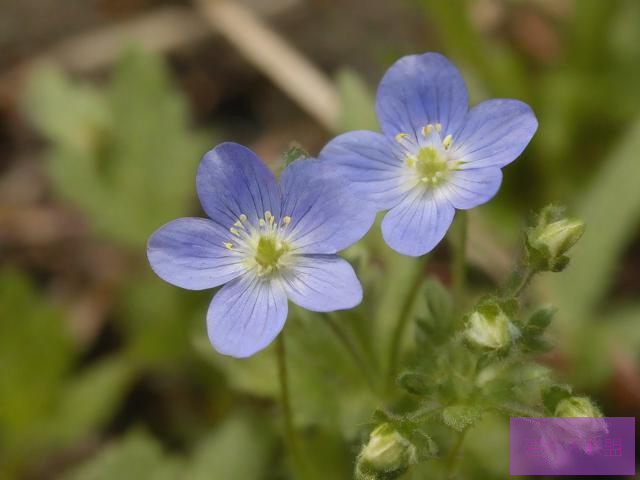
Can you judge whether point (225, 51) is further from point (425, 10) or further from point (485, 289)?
point (485, 289)

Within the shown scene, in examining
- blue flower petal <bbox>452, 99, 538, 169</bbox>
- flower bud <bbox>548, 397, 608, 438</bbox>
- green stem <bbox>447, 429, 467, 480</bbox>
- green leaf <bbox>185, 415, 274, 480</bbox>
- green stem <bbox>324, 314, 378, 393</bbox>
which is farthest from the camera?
green leaf <bbox>185, 415, 274, 480</bbox>

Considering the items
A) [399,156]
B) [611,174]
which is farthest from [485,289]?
[399,156]

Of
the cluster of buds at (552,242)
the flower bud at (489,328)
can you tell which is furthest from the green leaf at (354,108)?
the flower bud at (489,328)

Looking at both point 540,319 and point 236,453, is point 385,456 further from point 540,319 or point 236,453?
point 236,453

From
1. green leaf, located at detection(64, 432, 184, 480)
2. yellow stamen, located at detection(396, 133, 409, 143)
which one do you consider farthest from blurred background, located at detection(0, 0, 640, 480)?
yellow stamen, located at detection(396, 133, 409, 143)

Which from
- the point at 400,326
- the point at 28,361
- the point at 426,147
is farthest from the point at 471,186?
the point at 28,361

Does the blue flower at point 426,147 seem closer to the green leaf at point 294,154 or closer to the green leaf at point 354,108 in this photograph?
the green leaf at point 294,154

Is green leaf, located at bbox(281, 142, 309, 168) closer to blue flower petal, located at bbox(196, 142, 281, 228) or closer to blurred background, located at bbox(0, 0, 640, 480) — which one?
blue flower petal, located at bbox(196, 142, 281, 228)
